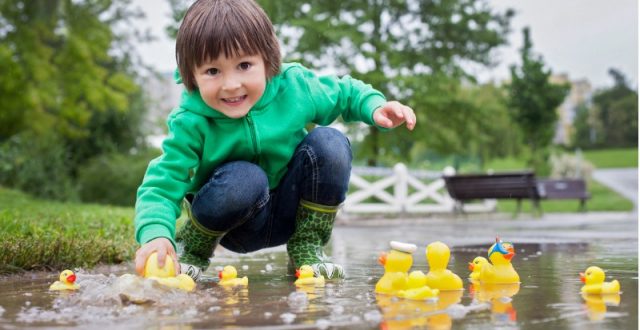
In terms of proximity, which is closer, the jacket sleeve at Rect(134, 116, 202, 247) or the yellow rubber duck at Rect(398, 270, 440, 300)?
the yellow rubber duck at Rect(398, 270, 440, 300)

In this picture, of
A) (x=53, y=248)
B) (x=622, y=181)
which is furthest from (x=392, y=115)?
(x=622, y=181)

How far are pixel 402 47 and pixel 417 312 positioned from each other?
17079mm

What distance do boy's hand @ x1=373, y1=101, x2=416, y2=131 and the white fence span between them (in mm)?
10221

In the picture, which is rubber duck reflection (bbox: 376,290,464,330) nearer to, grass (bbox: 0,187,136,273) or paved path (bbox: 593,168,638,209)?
grass (bbox: 0,187,136,273)

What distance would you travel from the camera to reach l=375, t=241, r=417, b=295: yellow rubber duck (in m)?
2.42

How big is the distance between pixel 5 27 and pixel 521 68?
43.7 ft

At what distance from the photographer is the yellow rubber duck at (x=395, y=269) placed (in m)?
2.42

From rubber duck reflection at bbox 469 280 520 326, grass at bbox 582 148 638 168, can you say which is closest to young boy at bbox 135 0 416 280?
rubber duck reflection at bbox 469 280 520 326

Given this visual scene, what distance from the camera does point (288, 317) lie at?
1916 mm

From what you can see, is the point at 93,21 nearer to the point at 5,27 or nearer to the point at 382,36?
the point at 5,27

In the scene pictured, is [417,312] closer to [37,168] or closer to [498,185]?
[498,185]

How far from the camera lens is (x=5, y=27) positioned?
Result: 16.4m

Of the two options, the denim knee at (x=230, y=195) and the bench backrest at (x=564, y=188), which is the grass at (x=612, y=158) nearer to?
the bench backrest at (x=564, y=188)

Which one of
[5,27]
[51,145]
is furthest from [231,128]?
[5,27]
